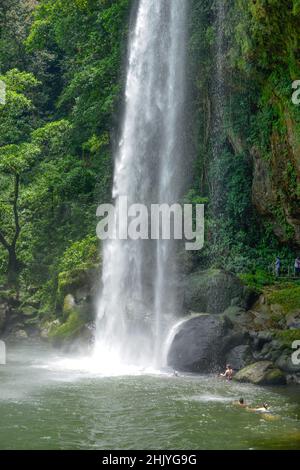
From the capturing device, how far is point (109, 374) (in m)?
18.0

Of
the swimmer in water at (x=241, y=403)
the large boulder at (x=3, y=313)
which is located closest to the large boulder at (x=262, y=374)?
the swimmer in water at (x=241, y=403)

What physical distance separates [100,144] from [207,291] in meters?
12.9

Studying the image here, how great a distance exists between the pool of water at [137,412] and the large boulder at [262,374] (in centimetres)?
38

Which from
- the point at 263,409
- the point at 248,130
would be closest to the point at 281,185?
the point at 248,130

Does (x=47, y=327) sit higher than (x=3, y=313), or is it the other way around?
(x=3, y=313)

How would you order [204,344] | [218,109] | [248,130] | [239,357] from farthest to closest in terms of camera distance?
[218,109] → [248,130] → [204,344] → [239,357]

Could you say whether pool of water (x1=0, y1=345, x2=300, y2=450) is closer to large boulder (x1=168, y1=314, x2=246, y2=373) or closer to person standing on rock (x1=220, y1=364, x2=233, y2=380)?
person standing on rock (x1=220, y1=364, x2=233, y2=380)

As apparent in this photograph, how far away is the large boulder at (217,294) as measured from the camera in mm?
20880

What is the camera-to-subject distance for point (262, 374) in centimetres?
1670

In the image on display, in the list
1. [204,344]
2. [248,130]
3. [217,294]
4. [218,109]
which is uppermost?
[218,109]

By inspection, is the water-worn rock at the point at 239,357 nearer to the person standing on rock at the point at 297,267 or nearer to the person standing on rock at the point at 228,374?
the person standing on rock at the point at 228,374

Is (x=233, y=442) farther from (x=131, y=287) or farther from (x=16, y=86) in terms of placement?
(x=16, y=86)

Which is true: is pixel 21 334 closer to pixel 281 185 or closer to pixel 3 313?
pixel 3 313

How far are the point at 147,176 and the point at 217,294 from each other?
20.7ft
